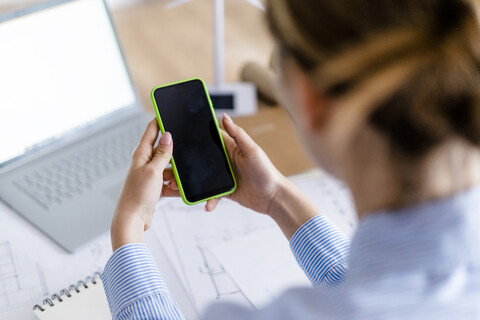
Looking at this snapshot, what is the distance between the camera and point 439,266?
350 millimetres

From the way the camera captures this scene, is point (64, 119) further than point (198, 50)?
No

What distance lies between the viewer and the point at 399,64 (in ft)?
1.01

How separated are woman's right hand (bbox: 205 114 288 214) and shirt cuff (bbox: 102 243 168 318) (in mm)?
154

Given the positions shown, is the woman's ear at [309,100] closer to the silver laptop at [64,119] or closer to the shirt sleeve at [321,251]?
the shirt sleeve at [321,251]

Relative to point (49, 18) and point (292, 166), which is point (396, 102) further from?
point (49, 18)

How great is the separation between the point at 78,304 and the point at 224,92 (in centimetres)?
53

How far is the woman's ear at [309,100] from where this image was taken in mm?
355

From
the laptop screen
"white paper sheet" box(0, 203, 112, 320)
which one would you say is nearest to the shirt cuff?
"white paper sheet" box(0, 203, 112, 320)

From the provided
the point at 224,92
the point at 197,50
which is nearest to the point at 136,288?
the point at 224,92

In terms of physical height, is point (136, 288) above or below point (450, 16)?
below

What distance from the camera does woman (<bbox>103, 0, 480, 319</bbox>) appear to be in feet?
1.01

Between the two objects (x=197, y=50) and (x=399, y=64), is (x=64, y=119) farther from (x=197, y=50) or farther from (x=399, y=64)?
(x=399, y=64)

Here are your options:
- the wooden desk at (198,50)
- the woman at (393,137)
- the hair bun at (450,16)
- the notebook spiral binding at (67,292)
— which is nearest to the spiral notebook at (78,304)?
the notebook spiral binding at (67,292)

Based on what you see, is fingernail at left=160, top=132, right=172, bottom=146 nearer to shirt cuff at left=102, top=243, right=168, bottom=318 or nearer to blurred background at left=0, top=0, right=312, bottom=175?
shirt cuff at left=102, top=243, right=168, bottom=318
